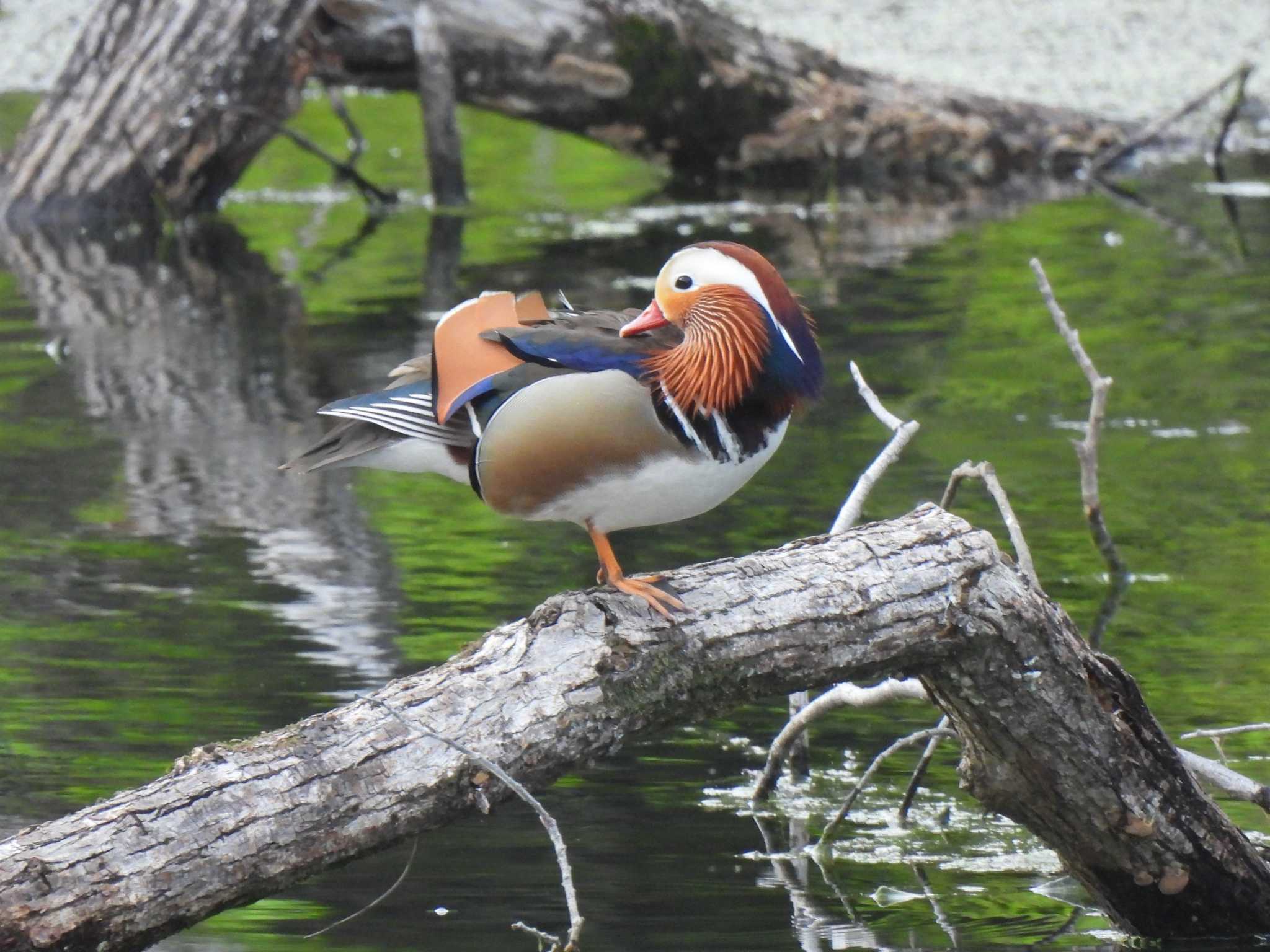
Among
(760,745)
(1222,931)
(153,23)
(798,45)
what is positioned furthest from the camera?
(798,45)

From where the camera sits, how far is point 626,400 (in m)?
3.42

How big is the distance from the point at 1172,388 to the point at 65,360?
511cm

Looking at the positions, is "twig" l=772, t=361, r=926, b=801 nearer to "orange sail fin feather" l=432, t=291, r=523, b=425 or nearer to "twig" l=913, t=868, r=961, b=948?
"twig" l=913, t=868, r=961, b=948

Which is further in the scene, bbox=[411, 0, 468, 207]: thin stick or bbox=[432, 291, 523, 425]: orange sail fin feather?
bbox=[411, 0, 468, 207]: thin stick

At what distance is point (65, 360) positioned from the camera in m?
9.60

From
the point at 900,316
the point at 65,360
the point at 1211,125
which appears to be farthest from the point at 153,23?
the point at 1211,125

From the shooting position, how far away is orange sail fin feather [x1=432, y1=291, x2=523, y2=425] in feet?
11.7

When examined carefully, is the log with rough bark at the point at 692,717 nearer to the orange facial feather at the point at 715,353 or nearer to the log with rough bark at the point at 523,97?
the orange facial feather at the point at 715,353

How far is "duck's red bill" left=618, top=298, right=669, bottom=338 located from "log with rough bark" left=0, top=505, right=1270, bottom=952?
1.47 ft

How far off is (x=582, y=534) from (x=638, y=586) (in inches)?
142

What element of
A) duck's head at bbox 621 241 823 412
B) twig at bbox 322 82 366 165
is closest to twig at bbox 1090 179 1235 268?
twig at bbox 322 82 366 165

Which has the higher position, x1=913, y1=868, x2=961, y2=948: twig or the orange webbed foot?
the orange webbed foot

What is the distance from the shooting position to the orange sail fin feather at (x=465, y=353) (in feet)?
11.7

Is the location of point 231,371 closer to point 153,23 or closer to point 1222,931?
point 153,23
